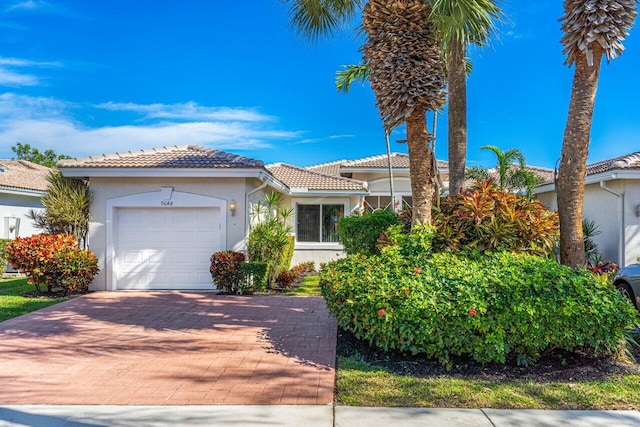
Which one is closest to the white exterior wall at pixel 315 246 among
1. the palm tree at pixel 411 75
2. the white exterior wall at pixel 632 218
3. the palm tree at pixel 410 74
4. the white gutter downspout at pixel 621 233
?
the white gutter downspout at pixel 621 233

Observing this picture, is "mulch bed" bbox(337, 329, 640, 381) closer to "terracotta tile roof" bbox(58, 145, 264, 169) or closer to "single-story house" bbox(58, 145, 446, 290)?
"single-story house" bbox(58, 145, 446, 290)

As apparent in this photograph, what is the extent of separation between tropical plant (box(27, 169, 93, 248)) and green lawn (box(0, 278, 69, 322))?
1.95m

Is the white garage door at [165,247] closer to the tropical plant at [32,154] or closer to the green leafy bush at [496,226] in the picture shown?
the green leafy bush at [496,226]

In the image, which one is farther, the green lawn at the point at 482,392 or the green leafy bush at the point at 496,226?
the green leafy bush at the point at 496,226

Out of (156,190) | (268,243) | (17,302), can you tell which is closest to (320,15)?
(268,243)

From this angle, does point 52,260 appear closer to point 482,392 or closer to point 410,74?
point 410,74

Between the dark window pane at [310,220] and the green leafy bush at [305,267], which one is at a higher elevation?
the dark window pane at [310,220]

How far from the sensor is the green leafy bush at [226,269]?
465 inches

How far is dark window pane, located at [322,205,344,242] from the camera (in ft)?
60.9

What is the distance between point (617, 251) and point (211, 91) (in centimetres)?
1671

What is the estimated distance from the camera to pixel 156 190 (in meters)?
12.4

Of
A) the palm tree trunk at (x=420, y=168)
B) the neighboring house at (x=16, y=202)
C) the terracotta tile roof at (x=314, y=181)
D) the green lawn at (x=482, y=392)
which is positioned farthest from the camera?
the neighboring house at (x=16, y=202)

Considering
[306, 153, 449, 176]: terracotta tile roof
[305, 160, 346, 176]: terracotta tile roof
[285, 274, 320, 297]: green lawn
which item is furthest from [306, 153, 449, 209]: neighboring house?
[285, 274, 320, 297]: green lawn

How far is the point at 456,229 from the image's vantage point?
7777 millimetres
